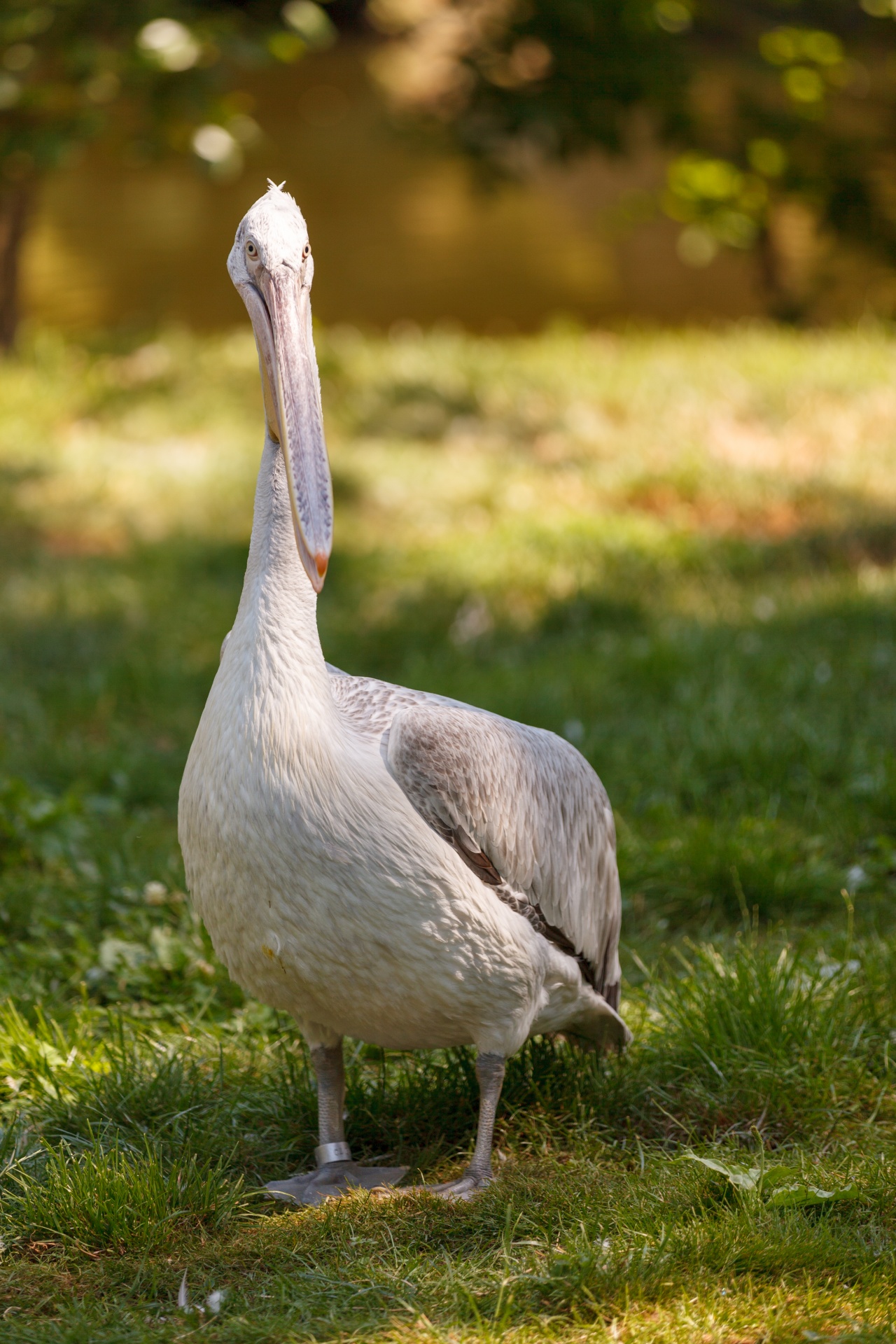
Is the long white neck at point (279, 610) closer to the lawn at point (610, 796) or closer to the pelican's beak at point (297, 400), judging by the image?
the pelican's beak at point (297, 400)

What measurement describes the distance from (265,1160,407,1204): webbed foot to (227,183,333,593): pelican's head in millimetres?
1259

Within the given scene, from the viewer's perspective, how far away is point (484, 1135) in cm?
308

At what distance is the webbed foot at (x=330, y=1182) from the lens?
3.02 metres

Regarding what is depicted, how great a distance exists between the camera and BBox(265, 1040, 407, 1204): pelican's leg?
3.04m

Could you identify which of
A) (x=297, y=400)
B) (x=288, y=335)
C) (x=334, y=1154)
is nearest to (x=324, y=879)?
(x=334, y=1154)

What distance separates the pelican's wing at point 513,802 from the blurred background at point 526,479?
33.8 inches

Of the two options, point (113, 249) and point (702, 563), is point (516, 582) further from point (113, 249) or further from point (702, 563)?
point (113, 249)

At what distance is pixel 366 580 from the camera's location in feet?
22.5

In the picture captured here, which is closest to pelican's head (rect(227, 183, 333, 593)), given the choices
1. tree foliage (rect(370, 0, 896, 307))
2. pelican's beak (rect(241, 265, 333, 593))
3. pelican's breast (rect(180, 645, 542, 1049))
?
pelican's beak (rect(241, 265, 333, 593))

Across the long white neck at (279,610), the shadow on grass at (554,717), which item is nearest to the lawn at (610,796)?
the shadow on grass at (554,717)

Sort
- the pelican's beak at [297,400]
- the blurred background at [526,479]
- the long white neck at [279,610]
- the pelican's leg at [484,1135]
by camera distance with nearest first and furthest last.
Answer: the pelican's beak at [297,400], the long white neck at [279,610], the pelican's leg at [484,1135], the blurred background at [526,479]

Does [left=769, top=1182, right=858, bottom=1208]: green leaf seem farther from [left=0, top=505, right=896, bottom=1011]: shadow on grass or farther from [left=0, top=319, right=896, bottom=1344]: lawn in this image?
[left=0, top=505, right=896, bottom=1011]: shadow on grass

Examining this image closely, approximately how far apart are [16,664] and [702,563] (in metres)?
3.05

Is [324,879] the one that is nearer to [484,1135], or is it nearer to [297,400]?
[484,1135]
